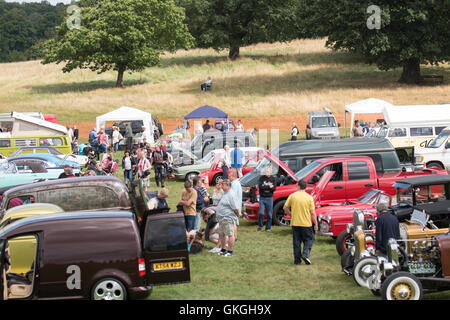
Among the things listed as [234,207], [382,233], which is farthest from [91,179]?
[382,233]

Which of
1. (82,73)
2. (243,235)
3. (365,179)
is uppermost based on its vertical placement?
(82,73)

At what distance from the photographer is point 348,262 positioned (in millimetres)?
11430

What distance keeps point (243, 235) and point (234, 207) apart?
277 cm

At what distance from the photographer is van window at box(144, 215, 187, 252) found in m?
9.54

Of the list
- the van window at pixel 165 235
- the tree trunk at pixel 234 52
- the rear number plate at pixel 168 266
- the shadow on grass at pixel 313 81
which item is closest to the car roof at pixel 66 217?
the van window at pixel 165 235

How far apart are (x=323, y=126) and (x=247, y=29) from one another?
3797 centimetres

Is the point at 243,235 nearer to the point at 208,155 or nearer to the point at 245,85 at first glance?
the point at 208,155

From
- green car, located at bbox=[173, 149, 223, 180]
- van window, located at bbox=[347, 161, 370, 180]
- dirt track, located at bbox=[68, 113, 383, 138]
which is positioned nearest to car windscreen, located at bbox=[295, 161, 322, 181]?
van window, located at bbox=[347, 161, 370, 180]

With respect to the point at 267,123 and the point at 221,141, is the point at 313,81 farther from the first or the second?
the point at 221,141

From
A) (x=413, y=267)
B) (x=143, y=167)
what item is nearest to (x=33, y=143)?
(x=143, y=167)

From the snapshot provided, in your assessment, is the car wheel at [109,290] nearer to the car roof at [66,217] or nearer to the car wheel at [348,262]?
the car roof at [66,217]

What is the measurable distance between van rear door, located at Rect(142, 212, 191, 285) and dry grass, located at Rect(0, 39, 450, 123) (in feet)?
133

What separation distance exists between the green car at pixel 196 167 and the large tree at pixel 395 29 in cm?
3206

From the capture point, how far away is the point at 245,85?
6162 cm
